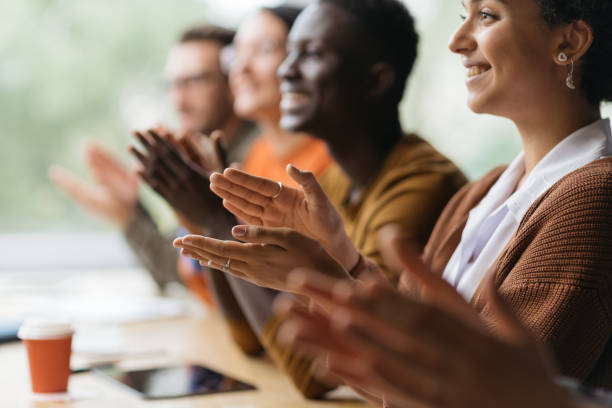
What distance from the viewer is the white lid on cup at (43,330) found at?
114cm

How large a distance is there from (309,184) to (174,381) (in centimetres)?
52

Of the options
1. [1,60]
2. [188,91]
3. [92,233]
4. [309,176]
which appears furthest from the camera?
[92,233]

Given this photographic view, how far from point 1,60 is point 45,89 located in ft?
0.71

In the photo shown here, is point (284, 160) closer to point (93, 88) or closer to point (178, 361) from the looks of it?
point (178, 361)

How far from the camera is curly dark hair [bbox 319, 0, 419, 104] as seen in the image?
1613 millimetres

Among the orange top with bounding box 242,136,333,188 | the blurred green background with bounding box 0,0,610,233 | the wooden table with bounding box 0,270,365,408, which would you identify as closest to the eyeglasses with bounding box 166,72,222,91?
the orange top with bounding box 242,136,333,188

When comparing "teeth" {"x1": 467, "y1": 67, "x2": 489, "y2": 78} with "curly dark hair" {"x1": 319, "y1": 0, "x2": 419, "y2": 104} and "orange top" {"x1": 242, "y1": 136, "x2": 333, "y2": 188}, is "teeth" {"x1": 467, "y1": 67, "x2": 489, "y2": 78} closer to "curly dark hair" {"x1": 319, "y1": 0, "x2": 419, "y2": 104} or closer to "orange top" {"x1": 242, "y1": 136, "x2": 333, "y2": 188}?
"curly dark hair" {"x1": 319, "y1": 0, "x2": 419, "y2": 104}

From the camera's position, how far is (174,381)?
1.30 m

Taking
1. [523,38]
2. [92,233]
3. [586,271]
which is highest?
[523,38]

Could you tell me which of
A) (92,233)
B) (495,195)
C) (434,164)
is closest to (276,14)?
(434,164)

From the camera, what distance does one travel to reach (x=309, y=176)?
100 centimetres

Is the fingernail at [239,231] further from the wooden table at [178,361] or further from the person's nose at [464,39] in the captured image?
the person's nose at [464,39]

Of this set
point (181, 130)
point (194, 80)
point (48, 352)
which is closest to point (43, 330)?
point (48, 352)

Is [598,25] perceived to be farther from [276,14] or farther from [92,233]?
[92,233]
